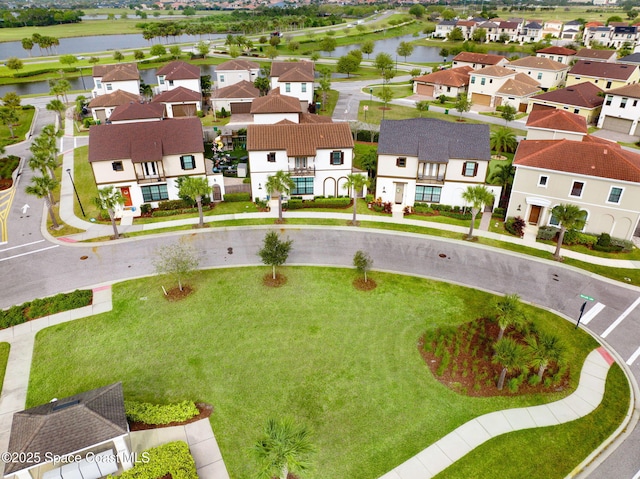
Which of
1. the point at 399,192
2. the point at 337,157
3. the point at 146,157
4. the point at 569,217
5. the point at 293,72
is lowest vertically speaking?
the point at 399,192

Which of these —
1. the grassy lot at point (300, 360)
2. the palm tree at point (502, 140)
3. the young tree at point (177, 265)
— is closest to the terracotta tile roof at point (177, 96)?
the young tree at point (177, 265)

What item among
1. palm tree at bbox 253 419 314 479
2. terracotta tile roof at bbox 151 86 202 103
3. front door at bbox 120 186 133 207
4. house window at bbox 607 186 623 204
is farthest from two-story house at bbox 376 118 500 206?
terracotta tile roof at bbox 151 86 202 103

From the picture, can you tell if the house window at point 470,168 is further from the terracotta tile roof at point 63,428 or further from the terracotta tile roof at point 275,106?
the terracotta tile roof at point 63,428

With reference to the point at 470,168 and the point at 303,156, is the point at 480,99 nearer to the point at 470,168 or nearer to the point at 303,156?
the point at 470,168

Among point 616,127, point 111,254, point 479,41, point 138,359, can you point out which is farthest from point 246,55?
→ point 138,359

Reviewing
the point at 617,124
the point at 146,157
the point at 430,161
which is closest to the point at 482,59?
the point at 617,124

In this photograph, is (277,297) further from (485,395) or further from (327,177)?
(327,177)
